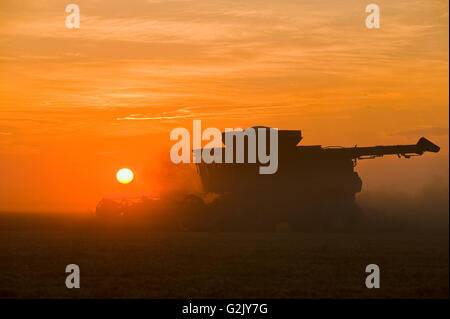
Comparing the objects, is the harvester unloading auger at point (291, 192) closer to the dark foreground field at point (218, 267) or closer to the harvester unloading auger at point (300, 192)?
the harvester unloading auger at point (300, 192)

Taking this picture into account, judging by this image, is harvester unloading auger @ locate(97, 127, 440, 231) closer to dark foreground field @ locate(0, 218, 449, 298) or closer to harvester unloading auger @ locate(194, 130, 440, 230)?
harvester unloading auger @ locate(194, 130, 440, 230)

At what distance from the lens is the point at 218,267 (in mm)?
17656

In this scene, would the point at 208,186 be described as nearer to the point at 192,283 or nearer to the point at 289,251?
the point at 289,251

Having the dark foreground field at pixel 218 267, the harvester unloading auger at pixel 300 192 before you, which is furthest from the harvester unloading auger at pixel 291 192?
the dark foreground field at pixel 218 267

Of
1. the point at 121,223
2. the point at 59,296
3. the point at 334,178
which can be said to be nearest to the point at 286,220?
the point at 334,178

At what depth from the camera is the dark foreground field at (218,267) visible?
14109 millimetres

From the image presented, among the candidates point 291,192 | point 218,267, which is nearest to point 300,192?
point 291,192

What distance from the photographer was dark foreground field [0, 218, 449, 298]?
1411 cm

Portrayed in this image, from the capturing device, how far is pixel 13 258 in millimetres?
19703

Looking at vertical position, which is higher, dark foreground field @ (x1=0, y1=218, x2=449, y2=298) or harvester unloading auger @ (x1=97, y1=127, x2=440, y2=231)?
harvester unloading auger @ (x1=97, y1=127, x2=440, y2=231)

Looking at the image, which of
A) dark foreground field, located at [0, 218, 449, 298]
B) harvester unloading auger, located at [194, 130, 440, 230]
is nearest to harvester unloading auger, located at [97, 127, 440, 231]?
harvester unloading auger, located at [194, 130, 440, 230]

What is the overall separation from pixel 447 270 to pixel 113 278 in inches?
339

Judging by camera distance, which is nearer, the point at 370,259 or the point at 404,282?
the point at 404,282

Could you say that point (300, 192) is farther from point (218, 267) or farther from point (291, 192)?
point (218, 267)
